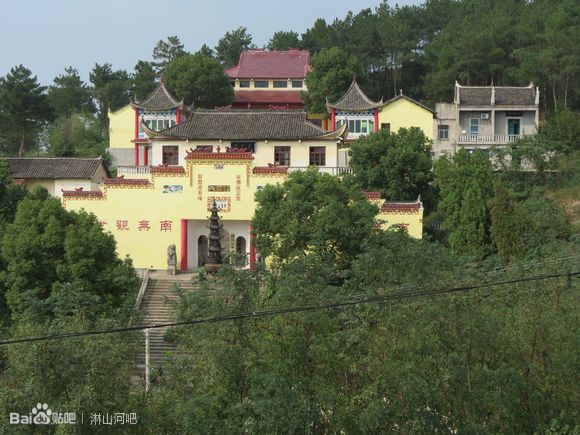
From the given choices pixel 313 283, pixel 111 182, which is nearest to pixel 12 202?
pixel 111 182

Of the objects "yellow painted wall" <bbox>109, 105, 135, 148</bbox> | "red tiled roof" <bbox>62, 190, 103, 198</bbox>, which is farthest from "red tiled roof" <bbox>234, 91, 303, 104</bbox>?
"red tiled roof" <bbox>62, 190, 103, 198</bbox>

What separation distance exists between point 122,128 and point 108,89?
1218 cm

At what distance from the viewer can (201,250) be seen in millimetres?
32375

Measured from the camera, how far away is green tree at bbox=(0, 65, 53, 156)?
151 feet

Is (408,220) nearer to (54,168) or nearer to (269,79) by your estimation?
(54,168)

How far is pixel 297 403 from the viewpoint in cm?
1370

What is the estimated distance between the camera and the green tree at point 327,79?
43.3 m

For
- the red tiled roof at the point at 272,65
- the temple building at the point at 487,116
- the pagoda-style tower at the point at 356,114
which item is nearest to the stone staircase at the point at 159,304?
the pagoda-style tower at the point at 356,114

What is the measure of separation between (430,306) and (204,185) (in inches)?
650

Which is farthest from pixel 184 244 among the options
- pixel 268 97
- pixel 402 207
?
pixel 268 97

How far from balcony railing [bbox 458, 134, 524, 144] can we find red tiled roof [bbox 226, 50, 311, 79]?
9517 mm

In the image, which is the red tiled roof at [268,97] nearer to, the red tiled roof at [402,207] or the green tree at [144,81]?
the green tree at [144,81]

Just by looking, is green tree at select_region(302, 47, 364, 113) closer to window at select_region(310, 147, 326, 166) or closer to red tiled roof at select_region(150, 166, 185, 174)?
window at select_region(310, 147, 326, 166)

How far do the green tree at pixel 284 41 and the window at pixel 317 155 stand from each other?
24035 mm
